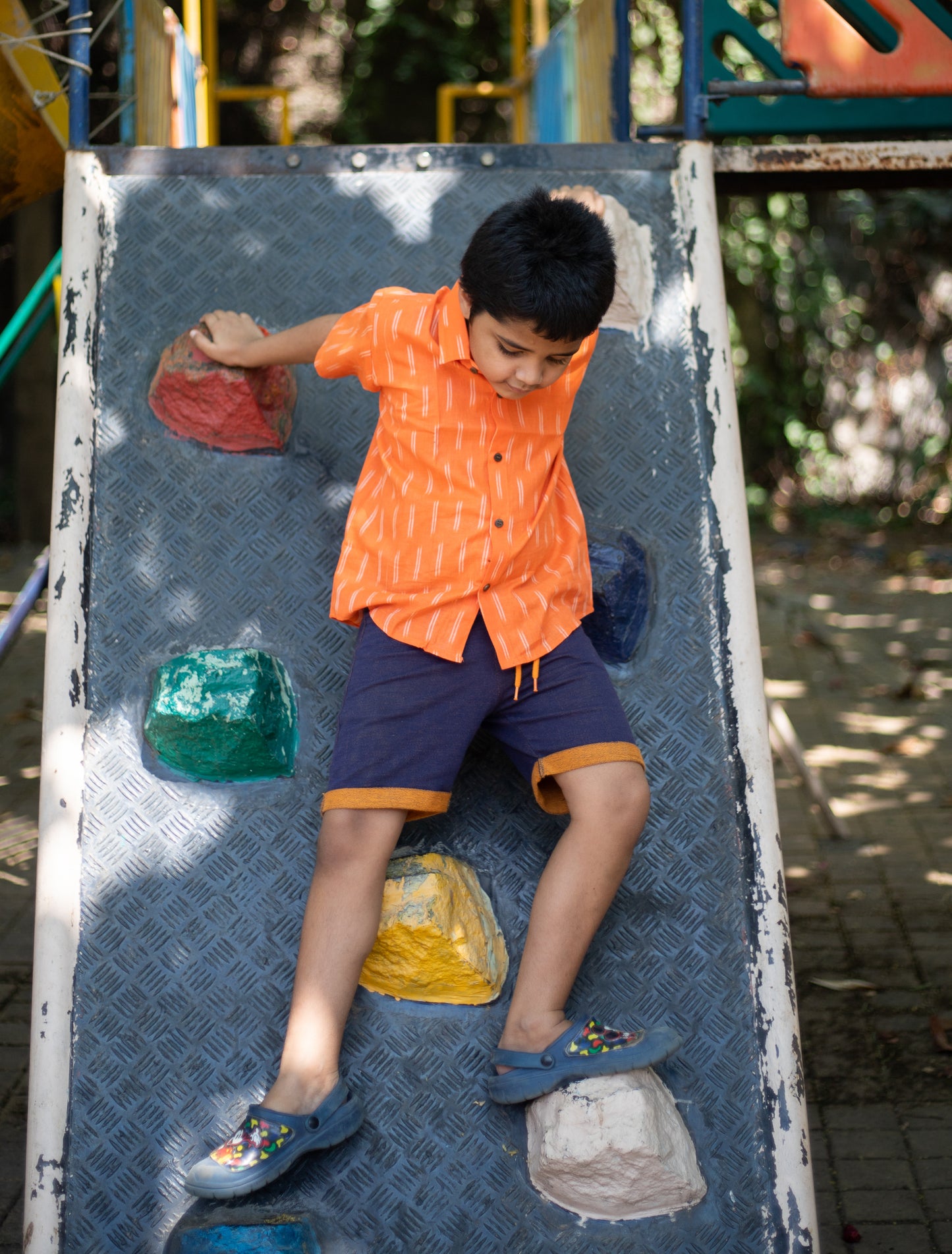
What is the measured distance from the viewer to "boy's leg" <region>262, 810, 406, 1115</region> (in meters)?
1.99

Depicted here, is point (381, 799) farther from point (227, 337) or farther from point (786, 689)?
point (786, 689)

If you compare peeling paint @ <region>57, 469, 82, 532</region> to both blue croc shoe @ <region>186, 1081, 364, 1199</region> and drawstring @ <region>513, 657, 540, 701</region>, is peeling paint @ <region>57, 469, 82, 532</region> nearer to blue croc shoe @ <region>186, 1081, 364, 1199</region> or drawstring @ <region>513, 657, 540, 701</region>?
drawstring @ <region>513, 657, 540, 701</region>

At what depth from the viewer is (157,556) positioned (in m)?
2.43

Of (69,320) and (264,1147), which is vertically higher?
(69,320)

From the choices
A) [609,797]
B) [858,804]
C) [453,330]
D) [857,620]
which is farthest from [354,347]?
[857,620]

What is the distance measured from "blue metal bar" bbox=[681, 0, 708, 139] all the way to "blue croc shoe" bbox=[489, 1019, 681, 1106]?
6.54 ft

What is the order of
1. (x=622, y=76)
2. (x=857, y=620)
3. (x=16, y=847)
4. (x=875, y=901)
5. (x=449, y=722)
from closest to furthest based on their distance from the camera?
(x=449, y=722) < (x=622, y=76) < (x=875, y=901) < (x=16, y=847) < (x=857, y=620)

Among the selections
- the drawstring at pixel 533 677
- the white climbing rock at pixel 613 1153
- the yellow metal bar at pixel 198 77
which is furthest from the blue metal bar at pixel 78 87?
the yellow metal bar at pixel 198 77

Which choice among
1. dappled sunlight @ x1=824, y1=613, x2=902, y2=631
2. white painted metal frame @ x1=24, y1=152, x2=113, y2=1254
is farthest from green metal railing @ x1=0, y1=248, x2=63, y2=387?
dappled sunlight @ x1=824, y1=613, x2=902, y2=631

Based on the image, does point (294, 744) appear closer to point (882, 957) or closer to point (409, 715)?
point (409, 715)

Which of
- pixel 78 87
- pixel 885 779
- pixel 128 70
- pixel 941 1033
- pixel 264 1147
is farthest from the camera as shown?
pixel 885 779

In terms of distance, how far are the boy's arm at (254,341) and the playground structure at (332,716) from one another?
14cm

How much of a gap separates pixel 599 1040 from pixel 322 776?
0.70 m

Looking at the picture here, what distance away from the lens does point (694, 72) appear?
109 inches
